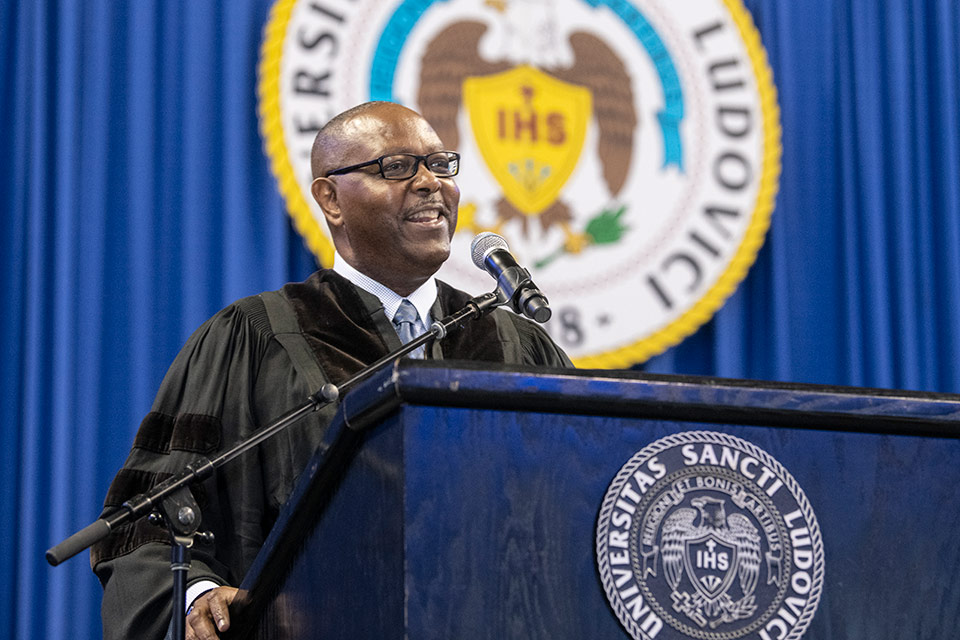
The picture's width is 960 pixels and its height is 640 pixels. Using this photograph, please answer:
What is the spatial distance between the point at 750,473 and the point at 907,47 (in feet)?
10.4

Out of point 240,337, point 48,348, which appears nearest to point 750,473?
point 240,337

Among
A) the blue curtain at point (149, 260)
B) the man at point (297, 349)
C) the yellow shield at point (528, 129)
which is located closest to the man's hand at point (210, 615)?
the man at point (297, 349)

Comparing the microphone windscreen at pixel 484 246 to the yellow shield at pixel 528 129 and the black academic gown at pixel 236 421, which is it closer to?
the black academic gown at pixel 236 421

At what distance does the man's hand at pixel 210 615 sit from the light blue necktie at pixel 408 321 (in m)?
0.74

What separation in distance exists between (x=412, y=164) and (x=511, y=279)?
0.66 metres

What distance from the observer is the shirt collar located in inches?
92.6

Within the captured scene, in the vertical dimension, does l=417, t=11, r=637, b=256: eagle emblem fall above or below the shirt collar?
above

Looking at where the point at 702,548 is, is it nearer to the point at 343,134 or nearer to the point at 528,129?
the point at 343,134

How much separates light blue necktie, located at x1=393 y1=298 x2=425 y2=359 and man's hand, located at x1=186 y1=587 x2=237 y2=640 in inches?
29.0

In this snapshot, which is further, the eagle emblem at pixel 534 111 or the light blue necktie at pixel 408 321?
the eagle emblem at pixel 534 111

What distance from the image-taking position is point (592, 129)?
3604 mm

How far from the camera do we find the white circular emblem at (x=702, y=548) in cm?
107

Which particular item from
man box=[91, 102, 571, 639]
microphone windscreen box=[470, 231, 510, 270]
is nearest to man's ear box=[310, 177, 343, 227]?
man box=[91, 102, 571, 639]

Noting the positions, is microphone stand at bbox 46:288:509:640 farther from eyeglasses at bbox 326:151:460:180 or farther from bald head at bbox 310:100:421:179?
bald head at bbox 310:100:421:179
